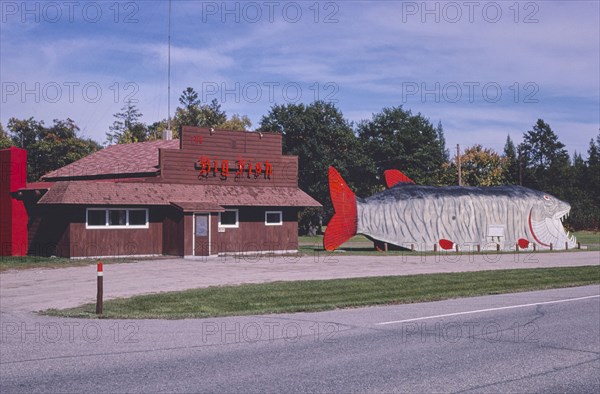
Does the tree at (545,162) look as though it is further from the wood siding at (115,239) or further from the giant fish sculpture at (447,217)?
the wood siding at (115,239)

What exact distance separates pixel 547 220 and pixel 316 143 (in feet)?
88.0

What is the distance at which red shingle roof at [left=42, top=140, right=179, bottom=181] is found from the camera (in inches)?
1444

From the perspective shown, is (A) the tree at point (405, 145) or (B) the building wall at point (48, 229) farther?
(A) the tree at point (405, 145)

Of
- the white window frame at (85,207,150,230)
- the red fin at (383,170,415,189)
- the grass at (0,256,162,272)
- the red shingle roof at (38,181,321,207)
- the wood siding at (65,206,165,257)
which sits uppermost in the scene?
the red fin at (383,170,415,189)

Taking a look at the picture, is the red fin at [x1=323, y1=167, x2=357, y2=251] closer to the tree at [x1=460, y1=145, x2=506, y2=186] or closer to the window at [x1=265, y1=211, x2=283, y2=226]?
the window at [x1=265, y1=211, x2=283, y2=226]

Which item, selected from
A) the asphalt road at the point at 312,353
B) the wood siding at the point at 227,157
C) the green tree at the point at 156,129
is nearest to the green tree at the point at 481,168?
the green tree at the point at 156,129

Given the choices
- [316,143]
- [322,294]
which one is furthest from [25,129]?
[322,294]

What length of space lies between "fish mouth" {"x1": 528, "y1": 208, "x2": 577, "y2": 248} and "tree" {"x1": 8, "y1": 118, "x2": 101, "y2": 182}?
128 feet

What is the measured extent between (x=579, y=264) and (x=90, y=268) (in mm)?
20078

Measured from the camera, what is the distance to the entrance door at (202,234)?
31359 mm

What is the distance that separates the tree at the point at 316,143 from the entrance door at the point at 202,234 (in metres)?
30.6

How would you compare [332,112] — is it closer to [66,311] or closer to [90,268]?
[90,268]

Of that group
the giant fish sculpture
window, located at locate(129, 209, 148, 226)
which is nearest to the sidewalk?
the giant fish sculpture

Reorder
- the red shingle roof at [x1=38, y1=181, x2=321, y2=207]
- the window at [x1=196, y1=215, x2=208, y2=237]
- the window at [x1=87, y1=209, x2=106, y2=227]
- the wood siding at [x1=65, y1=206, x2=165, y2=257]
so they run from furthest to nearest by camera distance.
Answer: the window at [x1=196, y1=215, x2=208, y2=237] < the window at [x1=87, y1=209, x2=106, y2=227] < the wood siding at [x1=65, y1=206, x2=165, y2=257] < the red shingle roof at [x1=38, y1=181, x2=321, y2=207]
